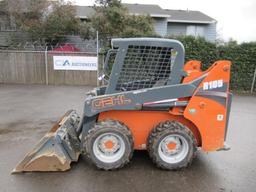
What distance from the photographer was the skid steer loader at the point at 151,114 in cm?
365

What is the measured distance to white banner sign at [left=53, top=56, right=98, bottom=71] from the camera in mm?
11773

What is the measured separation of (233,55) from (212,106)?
357 inches

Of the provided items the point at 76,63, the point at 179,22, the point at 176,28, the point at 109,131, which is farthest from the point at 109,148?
the point at 176,28

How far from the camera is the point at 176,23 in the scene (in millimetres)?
21094

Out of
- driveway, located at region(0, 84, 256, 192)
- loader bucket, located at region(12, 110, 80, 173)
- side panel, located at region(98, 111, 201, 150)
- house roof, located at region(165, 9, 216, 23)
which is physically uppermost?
house roof, located at region(165, 9, 216, 23)

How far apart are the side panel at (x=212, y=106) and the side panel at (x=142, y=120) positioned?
0.57 feet

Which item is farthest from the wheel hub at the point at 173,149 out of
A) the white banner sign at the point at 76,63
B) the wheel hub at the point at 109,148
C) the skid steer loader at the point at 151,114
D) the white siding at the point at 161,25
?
the white siding at the point at 161,25

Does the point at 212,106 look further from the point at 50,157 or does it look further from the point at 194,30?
the point at 194,30

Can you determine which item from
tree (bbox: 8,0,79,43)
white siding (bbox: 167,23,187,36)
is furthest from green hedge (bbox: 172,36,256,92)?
white siding (bbox: 167,23,187,36)

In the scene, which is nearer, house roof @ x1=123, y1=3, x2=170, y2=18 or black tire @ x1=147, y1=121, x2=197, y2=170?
black tire @ x1=147, y1=121, x2=197, y2=170

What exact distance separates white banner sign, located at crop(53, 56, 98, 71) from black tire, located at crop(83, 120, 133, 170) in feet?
27.6

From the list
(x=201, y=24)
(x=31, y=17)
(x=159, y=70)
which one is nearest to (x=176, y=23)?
(x=201, y=24)

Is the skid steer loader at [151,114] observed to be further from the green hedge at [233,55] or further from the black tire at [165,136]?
the green hedge at [233,55]

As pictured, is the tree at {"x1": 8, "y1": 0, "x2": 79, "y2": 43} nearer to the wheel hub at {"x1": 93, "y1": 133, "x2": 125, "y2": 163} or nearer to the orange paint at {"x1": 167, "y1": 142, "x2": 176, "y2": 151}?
the wheel hub at {"x1": 93, "y1": 133, "x2": 125, "y2": 163}
